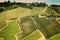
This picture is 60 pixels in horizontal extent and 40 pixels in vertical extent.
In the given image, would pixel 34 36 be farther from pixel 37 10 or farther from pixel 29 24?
pixel 37 10

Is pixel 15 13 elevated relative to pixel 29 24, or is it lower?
elevated

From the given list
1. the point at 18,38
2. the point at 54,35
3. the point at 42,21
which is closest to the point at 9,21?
the point at 18,38

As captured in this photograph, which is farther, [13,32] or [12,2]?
[12,2]

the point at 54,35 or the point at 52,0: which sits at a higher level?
the point at 52,0

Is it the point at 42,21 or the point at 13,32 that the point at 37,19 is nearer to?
the point at 42,21

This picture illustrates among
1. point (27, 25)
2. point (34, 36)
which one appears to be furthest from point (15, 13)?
point (34, 36)
